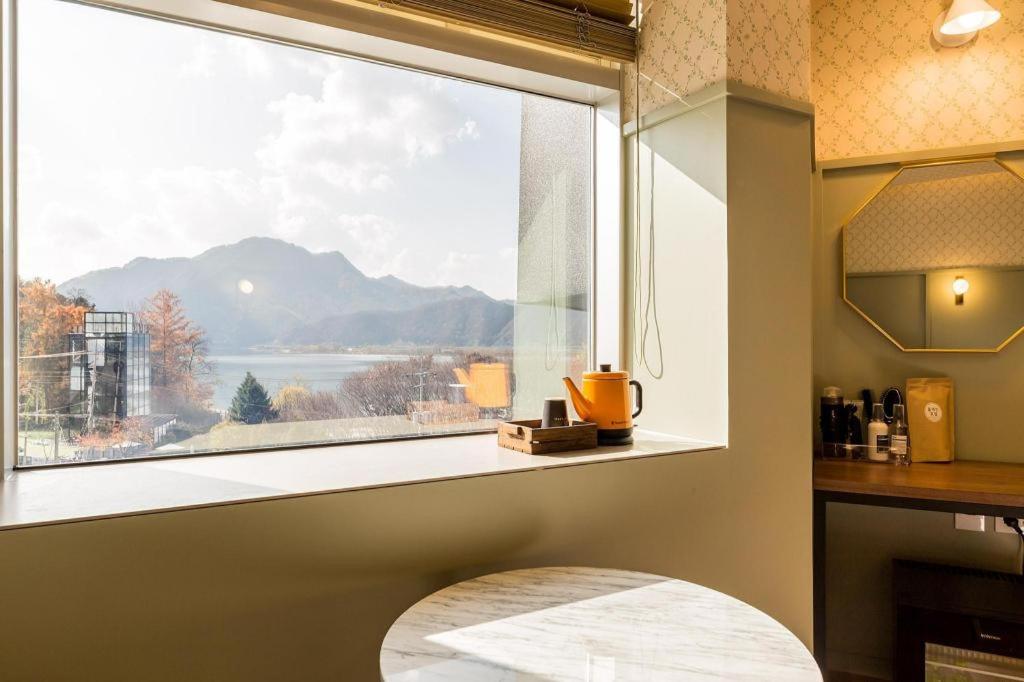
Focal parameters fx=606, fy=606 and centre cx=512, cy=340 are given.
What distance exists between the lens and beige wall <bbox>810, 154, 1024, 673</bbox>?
2.19 metres

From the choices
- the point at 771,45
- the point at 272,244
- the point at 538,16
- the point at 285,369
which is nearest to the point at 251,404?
the point at 285,369

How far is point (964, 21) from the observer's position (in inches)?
84.2

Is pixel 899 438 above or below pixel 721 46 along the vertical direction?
below

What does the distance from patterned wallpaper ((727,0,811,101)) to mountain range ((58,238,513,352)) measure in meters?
1.04

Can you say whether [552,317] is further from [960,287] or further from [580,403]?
[960,287]

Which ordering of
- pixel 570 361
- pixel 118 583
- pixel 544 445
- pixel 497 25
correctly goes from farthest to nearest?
pixel 570 361 < pixel 497 25 < pixel 544 445 < pixel 118 583

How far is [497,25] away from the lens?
1738 mm

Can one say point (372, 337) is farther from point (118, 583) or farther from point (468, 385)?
point (118, 583)

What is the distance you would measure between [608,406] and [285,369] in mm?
910

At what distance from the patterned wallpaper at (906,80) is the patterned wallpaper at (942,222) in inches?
5.5

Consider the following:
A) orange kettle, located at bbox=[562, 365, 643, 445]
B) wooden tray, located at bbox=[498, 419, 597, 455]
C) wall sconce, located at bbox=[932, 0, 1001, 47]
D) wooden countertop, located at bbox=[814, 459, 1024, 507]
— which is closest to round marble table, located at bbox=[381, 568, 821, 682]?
wooden tray, located at bbox=[498, 419, 597, 455]

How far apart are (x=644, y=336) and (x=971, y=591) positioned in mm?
1385

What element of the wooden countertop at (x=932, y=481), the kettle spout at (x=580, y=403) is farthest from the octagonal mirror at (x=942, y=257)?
the kettle spout at (x=580, y=403)

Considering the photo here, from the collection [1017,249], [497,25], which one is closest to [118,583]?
[497,25]
